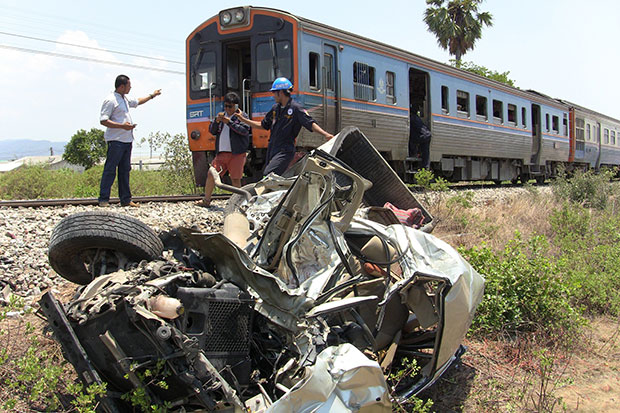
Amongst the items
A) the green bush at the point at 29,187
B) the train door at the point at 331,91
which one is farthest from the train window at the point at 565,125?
the green bush at the point at 29,187

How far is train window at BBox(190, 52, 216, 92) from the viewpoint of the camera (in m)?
10.3

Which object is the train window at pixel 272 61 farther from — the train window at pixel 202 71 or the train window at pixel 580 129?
the train window at pixel 580 129

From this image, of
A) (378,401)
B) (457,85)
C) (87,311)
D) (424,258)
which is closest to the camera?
(87,311)

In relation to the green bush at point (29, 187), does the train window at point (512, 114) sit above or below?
above

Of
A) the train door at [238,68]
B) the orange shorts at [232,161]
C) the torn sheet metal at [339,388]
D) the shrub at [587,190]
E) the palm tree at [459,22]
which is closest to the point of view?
the torn sheet metal at [339,388]

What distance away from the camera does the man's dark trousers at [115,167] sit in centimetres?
682

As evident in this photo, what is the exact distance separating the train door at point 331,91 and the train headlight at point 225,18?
199 centimetres

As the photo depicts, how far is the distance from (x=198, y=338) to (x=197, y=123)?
8646mm

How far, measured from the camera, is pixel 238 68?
10844 mm

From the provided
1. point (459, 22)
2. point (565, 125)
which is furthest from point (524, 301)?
point (459, 22)

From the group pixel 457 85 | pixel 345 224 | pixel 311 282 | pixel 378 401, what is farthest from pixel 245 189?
pixel 457 85

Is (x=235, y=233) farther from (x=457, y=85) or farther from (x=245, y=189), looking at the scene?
(x=457, y=85)

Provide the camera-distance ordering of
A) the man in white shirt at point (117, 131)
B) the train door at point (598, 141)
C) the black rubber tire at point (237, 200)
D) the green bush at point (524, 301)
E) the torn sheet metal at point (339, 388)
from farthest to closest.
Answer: the train door at point (598, 141), the man in white shirt at point (117, 131), the green bush at point (524, 301), the black rubber tire at point (237, 200), the torn sheet metal at point (339, 388)

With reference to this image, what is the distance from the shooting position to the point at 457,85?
14234 mm
